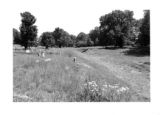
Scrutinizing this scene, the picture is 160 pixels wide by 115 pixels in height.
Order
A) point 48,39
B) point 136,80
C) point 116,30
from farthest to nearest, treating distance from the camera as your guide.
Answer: point 116,30, point 48,39, point 136,80

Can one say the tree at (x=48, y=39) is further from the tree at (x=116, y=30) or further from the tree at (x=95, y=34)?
the tree at (x=116, y=30)

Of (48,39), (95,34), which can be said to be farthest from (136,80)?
(95,34)

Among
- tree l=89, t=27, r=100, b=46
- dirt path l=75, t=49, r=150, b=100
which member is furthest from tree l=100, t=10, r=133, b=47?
dirt path l=75, t=49, r=150, b=100

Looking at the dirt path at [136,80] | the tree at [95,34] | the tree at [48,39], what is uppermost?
the tree at [95,34]

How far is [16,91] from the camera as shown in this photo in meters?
5.39

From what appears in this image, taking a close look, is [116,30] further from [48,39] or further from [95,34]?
[48,39]

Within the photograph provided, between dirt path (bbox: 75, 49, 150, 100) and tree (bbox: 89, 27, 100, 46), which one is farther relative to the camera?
tree (bbox: 89, 27, 100, 46)

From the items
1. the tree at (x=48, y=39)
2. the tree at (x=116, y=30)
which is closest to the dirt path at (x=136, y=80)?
the tree at (x=48, y=39)

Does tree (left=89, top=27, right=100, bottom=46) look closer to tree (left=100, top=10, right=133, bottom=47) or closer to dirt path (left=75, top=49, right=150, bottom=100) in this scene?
tree (left=100, top=10, right=133, bottom=47)

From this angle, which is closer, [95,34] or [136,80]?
[136,80]

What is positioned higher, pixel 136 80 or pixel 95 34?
pixel 95 34

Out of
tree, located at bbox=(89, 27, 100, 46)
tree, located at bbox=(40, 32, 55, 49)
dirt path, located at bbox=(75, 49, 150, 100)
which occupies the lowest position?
dirt path, located at bbox=(75, 49, 150, 100)

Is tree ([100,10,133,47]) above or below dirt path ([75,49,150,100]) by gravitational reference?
above
